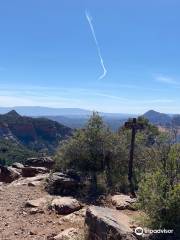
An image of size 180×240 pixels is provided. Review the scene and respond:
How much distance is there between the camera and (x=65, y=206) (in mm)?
18938

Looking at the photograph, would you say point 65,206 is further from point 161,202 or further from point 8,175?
point 8,175

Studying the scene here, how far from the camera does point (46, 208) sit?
19.3 m

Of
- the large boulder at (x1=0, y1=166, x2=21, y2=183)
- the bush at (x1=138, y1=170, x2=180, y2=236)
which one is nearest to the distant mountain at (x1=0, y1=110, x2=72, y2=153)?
the large boulder at (x1=0, y1=166, x2=21, y2=183)

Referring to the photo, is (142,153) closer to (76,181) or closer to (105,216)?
(76,181)

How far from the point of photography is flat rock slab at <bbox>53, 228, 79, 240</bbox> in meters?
14.4

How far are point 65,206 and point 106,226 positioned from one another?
6.50 m

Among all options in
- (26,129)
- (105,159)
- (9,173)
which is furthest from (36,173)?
(26,129)

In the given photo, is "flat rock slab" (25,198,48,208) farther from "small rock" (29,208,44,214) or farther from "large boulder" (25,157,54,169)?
"large boulder" (25,157,54,169)

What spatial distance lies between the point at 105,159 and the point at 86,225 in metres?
14.1

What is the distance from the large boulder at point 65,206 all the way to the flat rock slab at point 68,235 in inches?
134

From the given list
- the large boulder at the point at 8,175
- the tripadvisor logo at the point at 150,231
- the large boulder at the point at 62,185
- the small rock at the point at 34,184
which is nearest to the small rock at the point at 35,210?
the large boulder at the point at 62,185

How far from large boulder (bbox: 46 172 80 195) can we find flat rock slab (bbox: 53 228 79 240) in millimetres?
7825

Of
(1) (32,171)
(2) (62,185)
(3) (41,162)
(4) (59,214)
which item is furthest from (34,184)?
(3) (41,162)

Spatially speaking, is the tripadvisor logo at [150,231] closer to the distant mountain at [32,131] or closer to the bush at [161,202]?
the bush at [161,202]
